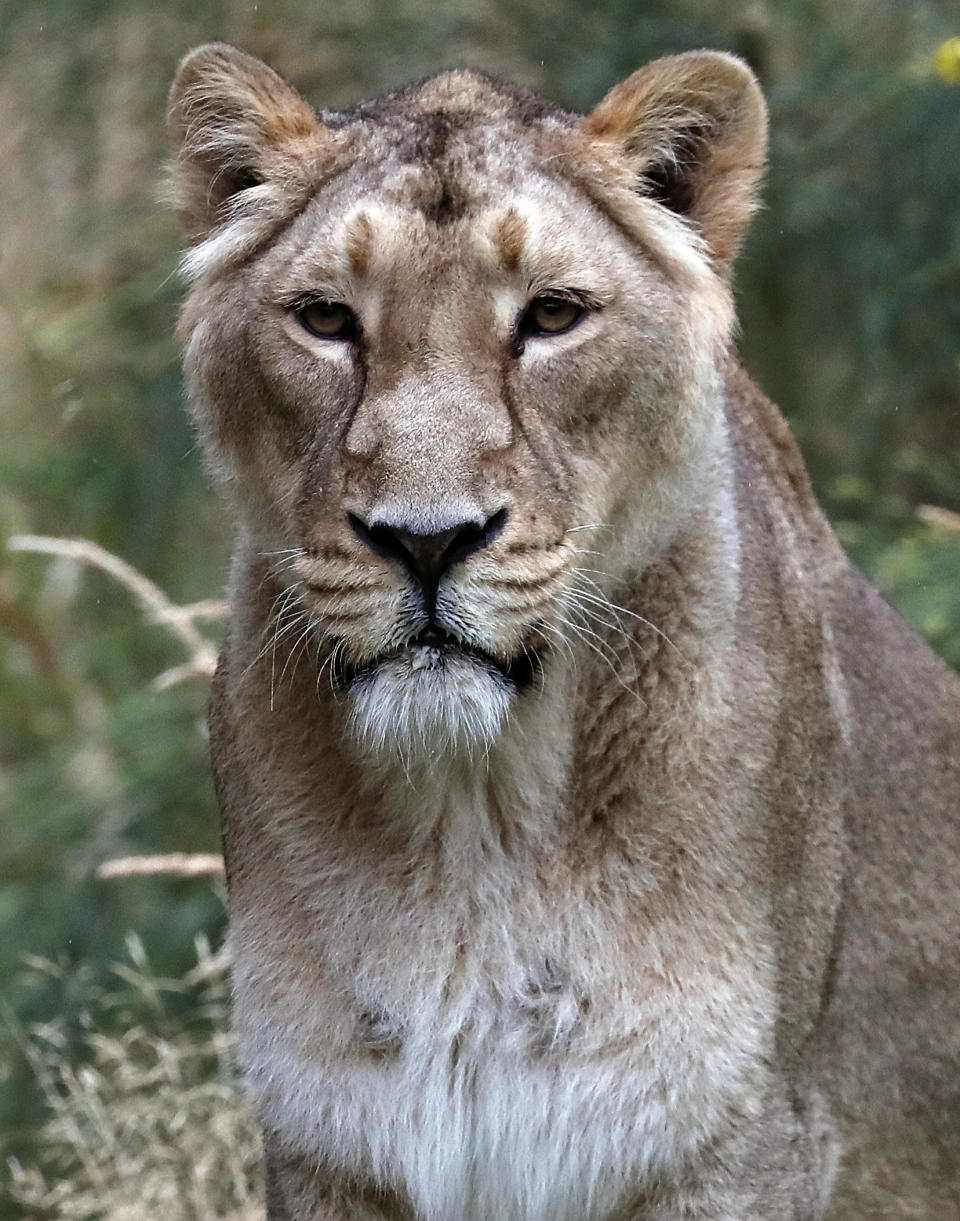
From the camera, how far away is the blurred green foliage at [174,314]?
7125 mm

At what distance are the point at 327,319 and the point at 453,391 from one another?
0.90 feet

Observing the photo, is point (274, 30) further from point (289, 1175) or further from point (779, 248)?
point (289, 1175)

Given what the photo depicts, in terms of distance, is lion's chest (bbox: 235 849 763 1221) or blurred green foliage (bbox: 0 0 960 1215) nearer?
lion's chest (bbox: 235 849 763 1221)

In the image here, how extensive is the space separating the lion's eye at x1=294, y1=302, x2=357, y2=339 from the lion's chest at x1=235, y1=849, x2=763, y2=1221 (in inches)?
35.7

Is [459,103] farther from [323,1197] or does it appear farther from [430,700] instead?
[323,1197]

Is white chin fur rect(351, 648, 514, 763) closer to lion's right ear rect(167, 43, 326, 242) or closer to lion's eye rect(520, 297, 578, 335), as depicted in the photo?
lion's eye rect(520, 297, 578, 335)

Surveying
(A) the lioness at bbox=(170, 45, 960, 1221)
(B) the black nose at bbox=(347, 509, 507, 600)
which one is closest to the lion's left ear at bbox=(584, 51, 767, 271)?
(A) the lioness at bbox=(170, 45, 960, 1221)

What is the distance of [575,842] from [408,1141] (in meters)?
0.54

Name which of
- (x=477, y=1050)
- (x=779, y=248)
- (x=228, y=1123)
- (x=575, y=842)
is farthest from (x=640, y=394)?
(x=779, y=248)

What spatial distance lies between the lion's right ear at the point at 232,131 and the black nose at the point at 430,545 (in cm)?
72

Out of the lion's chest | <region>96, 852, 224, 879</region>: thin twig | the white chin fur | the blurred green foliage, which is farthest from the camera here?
the blurred green foliage

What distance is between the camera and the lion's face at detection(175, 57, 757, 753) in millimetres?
2816

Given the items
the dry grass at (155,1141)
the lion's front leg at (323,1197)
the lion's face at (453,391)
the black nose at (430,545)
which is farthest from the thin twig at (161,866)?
the black nose at (430,545)

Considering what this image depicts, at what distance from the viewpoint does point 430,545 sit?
2.72 meters
